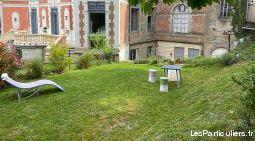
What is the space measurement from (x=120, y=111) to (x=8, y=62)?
6.66m

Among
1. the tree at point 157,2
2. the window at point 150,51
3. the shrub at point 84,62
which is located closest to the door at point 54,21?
the window at point 150,51

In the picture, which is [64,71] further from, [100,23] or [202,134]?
[202,134]

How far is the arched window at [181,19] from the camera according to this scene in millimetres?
26938

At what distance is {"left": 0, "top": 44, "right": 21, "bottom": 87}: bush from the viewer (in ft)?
45.9

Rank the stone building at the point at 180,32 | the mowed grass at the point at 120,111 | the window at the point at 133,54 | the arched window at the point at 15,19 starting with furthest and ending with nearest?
the arched window at the point at 15,19 → the window at the point at 133,54 → the stone building at the point at 180,32 → the mowed grass at the point at 120,111

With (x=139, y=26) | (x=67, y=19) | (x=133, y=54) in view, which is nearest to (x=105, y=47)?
(x=133, y=54)

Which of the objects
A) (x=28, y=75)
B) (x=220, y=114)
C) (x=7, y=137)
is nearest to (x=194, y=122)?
(x=220, y=114)

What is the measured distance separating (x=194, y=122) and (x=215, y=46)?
19724 mm

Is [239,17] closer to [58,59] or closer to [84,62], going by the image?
[84,62]

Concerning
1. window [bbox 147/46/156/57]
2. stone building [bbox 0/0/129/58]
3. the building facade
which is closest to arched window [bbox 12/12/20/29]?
the building facade

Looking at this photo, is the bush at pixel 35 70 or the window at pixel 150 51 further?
the window at pixel 150 51

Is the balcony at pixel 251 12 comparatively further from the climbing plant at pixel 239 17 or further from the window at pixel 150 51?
the window at pixel 150 51

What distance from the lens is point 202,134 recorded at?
6156 mm

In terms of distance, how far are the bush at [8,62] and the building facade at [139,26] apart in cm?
1038
